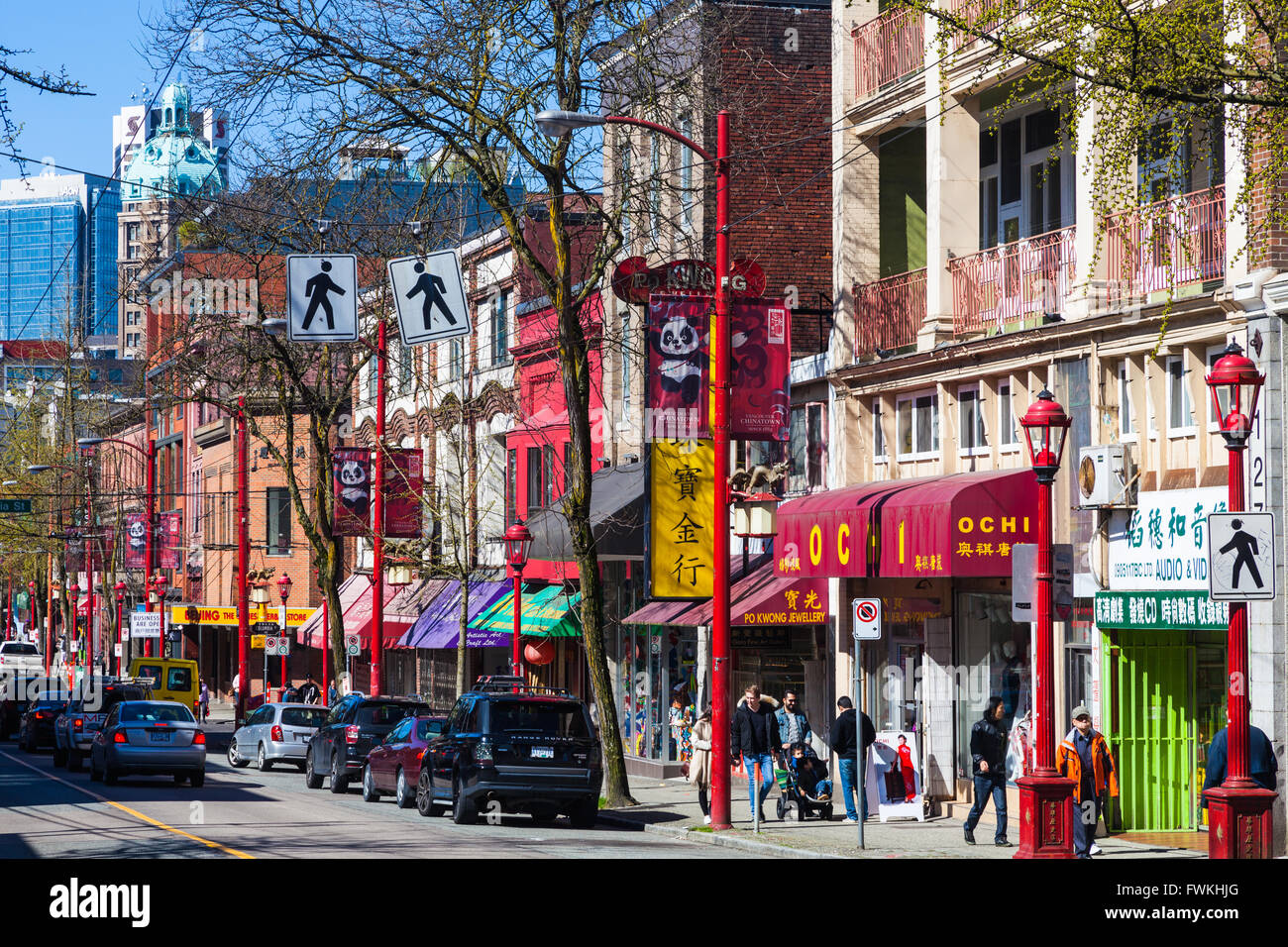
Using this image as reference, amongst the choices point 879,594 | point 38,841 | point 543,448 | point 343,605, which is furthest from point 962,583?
point 343,605

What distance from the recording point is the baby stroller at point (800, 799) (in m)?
24.1

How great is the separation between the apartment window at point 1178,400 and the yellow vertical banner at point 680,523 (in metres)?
7.87

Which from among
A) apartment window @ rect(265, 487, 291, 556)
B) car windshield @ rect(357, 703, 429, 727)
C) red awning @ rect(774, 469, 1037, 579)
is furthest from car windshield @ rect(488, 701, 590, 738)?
apartment window @ rect(265, 487, 291, 556)

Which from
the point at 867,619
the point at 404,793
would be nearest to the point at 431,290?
the point at 867,619

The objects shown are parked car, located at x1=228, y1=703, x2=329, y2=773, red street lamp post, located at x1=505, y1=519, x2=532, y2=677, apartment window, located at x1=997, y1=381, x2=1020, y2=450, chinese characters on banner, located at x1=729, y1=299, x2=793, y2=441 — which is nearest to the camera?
apartment window, located at x1=997, y1=381, x2=1020, y2=450

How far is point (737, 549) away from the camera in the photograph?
1294 inches

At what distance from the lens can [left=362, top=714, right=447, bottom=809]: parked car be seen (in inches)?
1042

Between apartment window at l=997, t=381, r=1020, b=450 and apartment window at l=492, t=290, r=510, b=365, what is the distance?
20961 millimetres

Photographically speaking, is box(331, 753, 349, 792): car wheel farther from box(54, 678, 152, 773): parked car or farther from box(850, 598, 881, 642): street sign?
box(850, 598, 881, 642): street sign

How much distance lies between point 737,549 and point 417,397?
63.1 ft

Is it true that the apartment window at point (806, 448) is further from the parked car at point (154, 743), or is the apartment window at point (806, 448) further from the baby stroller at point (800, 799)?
the parked car at point (154, 743)

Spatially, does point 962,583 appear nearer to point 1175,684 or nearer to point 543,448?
point 1175,684

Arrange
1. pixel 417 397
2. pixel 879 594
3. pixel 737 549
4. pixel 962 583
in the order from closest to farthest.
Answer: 1. pixel 962 583
2. pixel 879 594
3. pixel 737 549
4. pixel 417 397

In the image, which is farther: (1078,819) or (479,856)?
(1078,819)
